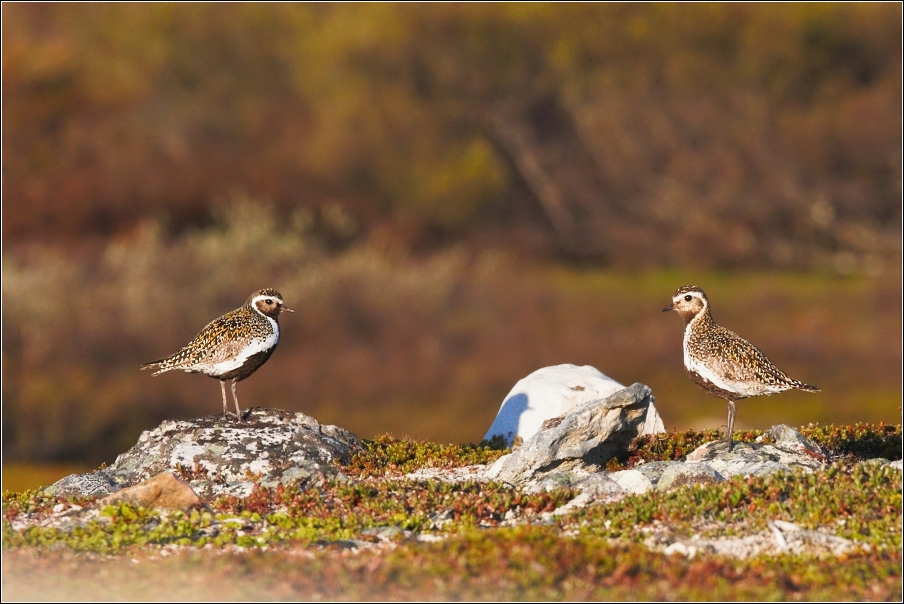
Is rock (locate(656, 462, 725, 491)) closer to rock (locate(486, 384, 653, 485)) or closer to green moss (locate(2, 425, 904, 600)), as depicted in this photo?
green moss (locate(2, 425, 904, 600))

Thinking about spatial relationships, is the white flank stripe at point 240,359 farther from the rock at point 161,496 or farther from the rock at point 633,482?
the rock at point 633,482

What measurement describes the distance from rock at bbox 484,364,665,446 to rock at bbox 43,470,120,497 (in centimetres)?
569

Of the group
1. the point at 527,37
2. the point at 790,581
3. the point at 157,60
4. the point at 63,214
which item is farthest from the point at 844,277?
the point at 790,581

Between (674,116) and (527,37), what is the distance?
1111 cm

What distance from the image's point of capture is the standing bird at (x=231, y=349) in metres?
14.6

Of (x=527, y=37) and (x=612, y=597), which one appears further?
(x=527, y=37)

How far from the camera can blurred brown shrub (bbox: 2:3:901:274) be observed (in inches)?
2203

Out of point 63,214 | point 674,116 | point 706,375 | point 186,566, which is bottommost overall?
point 186,566

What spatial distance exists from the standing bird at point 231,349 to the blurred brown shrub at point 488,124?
123 ft

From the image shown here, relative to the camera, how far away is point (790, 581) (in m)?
9.50

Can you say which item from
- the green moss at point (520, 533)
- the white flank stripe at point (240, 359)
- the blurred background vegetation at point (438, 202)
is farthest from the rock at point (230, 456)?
the blurred background vegetation at point (438, 202)

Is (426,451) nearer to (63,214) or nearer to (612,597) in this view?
(612,597)

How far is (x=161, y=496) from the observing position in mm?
11844

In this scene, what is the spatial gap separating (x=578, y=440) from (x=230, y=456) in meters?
3.95
